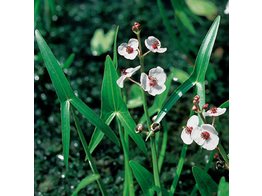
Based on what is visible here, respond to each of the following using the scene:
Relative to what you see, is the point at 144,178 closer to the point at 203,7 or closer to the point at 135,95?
the point at 135,95

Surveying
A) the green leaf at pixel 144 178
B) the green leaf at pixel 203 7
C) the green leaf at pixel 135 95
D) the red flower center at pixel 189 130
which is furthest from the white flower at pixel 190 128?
the green leaf at pixel 203 7

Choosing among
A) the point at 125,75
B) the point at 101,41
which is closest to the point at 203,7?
the point at 101,41

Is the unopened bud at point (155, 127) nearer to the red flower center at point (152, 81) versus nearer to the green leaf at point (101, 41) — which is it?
the red flower center at point (152, 81)

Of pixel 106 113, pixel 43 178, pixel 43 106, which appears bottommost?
pixel 43 178

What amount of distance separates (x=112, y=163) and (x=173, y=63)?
0.46m

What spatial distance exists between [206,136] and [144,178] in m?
0.15

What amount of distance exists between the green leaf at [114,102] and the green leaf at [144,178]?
35 mm

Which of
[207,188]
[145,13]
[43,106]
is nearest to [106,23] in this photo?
[145,13]

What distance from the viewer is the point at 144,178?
0.51 metres

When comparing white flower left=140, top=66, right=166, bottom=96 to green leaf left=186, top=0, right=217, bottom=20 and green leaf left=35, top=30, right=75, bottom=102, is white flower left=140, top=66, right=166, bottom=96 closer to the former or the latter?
green leaf left=35, top=30, right=75, bottom=102

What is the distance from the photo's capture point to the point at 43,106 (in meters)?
0.90

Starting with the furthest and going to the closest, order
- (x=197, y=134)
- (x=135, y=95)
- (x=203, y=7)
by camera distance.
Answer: (x=203, y=7), (x=135, y=95), (x=197, y=134)

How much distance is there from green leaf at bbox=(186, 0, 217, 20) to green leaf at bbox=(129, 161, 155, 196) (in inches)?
26.6

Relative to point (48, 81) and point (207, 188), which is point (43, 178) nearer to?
point (48, 81)
